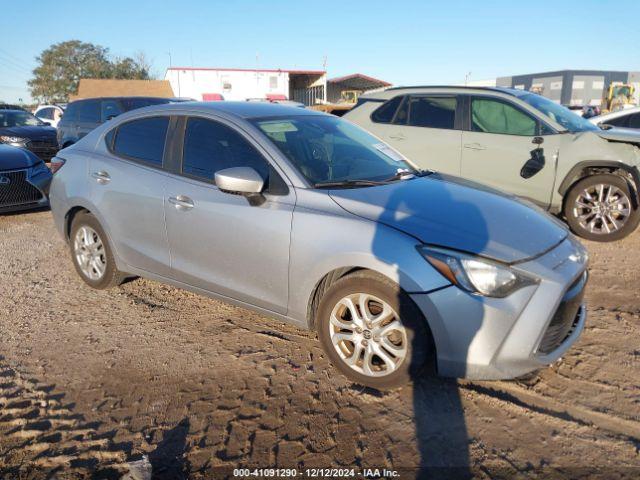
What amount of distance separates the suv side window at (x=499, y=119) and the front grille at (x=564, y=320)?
379 centimetres

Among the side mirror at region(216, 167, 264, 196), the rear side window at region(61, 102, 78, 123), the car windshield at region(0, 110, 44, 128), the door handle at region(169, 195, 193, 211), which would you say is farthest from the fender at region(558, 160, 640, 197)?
the car windshield at region(0, 110, 44, 128)

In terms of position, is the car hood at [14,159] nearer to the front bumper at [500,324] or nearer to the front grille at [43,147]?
the front grille at [43,147]

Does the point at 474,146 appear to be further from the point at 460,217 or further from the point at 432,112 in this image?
the point at 460,217

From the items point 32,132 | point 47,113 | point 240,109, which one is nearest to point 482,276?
point 240,109

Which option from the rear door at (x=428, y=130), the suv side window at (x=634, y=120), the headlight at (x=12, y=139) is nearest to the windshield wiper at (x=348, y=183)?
the rear door at (x=428, y=130)

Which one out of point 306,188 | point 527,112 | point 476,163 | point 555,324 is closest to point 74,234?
point 306,188

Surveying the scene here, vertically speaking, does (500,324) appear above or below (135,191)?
below

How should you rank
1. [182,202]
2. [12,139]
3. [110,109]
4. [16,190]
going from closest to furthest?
[182,202]
[16,190]
[110,109]
[12,139]

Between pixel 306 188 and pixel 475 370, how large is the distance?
145 centimetres

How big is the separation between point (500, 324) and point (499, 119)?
180 inches

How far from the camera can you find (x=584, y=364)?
3152 mm

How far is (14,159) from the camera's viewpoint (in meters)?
7.16

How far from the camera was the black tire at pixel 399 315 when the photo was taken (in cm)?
265

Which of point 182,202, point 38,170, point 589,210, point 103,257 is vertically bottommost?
point 103,257
